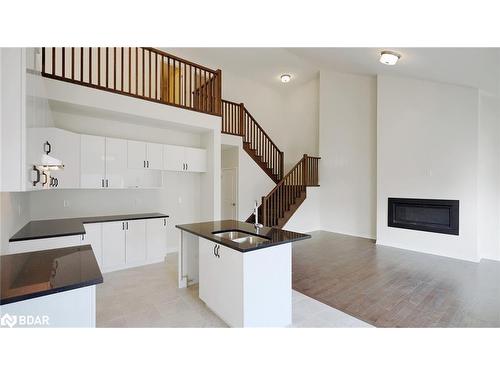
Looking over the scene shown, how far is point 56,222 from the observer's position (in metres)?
3.82

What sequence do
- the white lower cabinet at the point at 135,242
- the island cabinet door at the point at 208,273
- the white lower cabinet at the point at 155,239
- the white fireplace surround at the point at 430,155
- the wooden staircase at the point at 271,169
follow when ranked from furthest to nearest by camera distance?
1. the wooden staircase at the point at 271,169
2. the white fireplace surround at the point at 430,155
3. the white lower cabinet at the point at 155,239
4. the white lower cabinet at the point at 135,242
5. the island cabinet door at the point at 208,273

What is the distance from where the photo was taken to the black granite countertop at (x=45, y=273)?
1396 mm

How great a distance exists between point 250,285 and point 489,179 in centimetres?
537

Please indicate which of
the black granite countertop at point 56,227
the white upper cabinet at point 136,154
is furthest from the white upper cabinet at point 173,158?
the black granite countertop at point 56,227

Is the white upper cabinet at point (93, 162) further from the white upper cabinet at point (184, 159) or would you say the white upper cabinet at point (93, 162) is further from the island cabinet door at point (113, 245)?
the white upper cabinet at point (184, 159)

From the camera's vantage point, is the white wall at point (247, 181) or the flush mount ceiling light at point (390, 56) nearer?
the flush mount ceiling light at point (390, 56)

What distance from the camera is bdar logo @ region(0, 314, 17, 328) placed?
53.1 inches

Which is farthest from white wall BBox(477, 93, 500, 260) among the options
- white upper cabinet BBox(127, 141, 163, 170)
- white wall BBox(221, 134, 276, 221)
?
white upper cabinet BBox(127, 141, 163, 170)

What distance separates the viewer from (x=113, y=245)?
13.7 ft

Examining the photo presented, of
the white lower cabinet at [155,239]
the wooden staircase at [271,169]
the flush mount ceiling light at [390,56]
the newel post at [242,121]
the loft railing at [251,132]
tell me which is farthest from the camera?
the newel post at [242,121]
